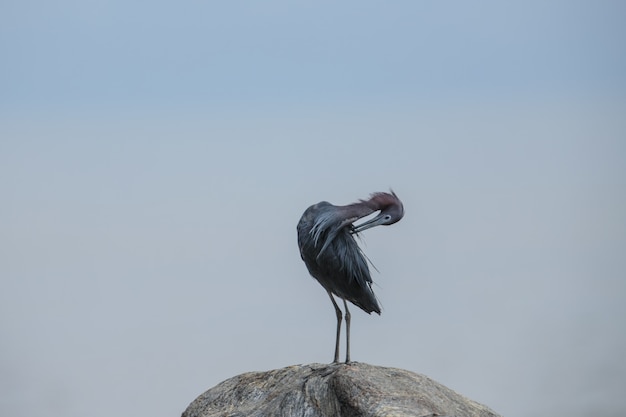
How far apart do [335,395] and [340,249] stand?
8.77 ft

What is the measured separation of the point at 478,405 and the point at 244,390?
351 centimetres

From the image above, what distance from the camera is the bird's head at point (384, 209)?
674 inches

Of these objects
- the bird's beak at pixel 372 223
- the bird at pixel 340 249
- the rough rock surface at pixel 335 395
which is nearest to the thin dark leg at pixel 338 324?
the bird at pixel 340 249

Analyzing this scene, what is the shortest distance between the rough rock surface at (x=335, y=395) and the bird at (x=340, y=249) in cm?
120

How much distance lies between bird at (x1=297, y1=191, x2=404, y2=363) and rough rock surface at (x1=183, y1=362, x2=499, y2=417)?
3.94 feet

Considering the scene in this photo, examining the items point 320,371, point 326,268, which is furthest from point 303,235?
point 320,371

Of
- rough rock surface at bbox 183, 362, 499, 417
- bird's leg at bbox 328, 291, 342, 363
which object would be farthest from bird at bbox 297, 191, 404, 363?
rough rock surface at bbox 183, 362, 499, 417

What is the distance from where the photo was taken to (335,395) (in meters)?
14.8

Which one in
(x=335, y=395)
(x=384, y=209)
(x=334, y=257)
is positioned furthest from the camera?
(x=384, y=209)

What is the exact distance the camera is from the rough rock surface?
567 inches

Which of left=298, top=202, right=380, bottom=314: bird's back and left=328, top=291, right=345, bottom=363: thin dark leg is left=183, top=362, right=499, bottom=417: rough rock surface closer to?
left=328, top=291, right=345, bottom=363: thin dark leg

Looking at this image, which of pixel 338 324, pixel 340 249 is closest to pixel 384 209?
pixel 340 249

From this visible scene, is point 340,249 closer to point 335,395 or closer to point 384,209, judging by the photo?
point 384,209

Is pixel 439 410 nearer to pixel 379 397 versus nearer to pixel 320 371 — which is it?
pixel 379 397
